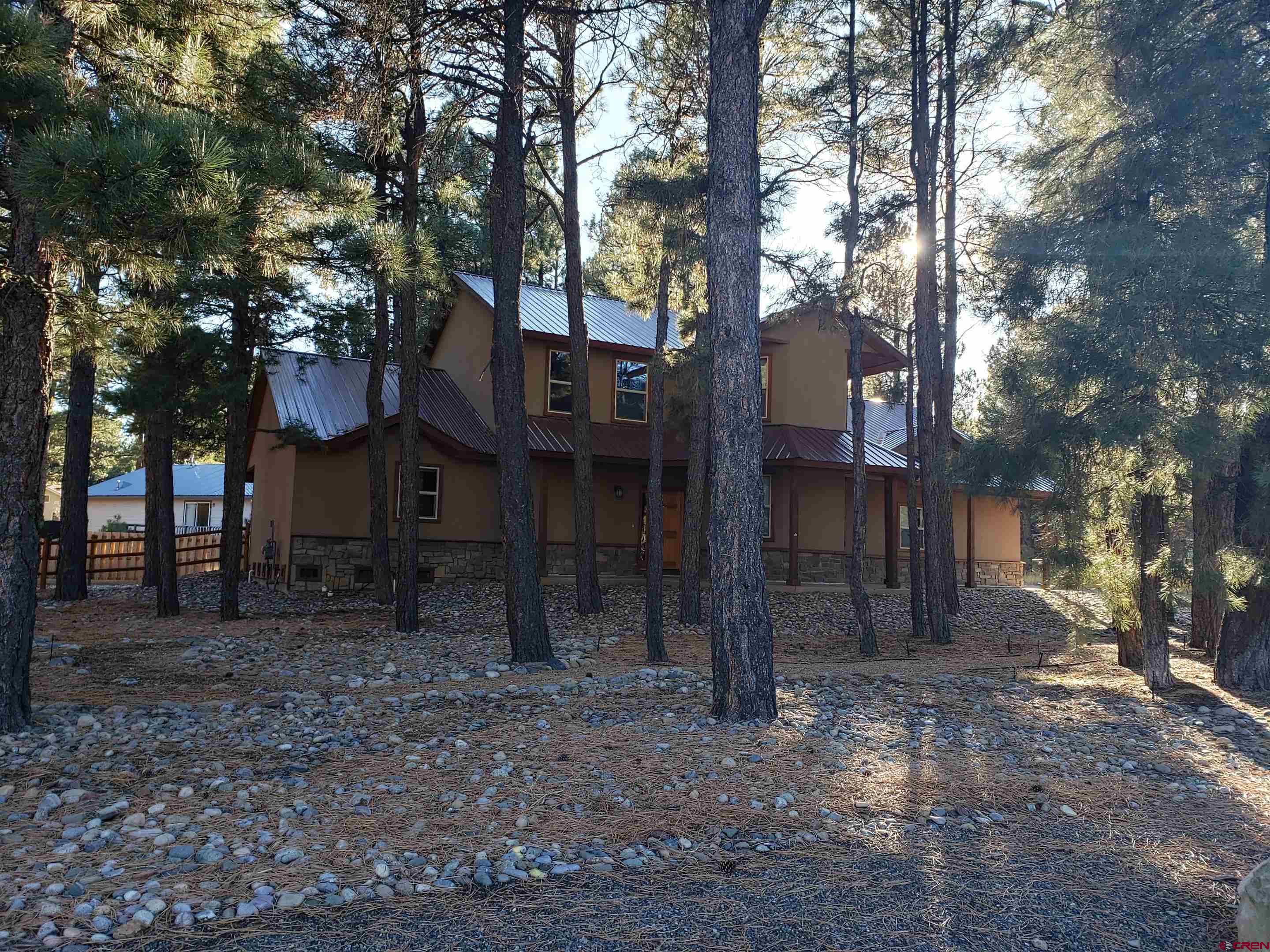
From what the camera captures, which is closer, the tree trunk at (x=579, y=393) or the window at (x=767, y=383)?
the tree trunk at (x=579, y=393)

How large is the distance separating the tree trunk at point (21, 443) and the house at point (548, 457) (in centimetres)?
1021

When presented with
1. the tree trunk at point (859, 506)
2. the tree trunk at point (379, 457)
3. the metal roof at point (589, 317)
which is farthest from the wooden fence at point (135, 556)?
the tree trunk at point (859, 506)

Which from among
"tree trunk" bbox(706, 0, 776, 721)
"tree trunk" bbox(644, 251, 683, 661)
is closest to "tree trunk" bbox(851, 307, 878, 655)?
"tree trunk" bbox(644, 251, 683, 661)

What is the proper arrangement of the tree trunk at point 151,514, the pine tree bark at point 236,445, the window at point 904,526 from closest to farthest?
the pine tree bark at point 236,445
the tree trunk at point 151,514
the window at point 904,526

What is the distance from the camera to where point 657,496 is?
12086 millimetres

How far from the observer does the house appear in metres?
16.8

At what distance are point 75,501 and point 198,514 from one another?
19.5 meters

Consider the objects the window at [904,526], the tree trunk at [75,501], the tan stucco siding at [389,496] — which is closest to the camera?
the tree trunk at [75,501]

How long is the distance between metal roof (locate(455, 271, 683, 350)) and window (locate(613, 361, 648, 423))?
594mm

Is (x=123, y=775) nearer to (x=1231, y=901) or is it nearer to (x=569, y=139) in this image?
(x=1231, y=901)

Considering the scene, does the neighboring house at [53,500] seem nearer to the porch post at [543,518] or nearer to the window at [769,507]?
the porch post at [543,518]

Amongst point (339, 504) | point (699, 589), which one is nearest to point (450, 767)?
point (699, 589)

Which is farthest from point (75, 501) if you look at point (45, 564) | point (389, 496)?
point (389, 496)

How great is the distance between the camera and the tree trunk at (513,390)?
9.13m
